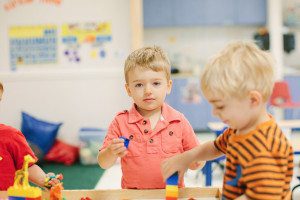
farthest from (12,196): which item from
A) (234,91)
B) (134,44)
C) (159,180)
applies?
(134,44)

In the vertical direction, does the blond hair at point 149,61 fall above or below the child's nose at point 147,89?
above

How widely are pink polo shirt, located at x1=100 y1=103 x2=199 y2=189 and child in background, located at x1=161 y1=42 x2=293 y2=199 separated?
48 cm

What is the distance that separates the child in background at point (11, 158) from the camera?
1472 millimetres

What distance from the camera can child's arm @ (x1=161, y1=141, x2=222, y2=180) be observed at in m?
1.18

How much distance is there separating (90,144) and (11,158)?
10.4 feet

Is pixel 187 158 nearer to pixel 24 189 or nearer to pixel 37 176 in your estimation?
pixel 24 189

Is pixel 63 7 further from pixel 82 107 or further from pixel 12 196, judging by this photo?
pixel 12 196

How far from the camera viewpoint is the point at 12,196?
1155 millimetres

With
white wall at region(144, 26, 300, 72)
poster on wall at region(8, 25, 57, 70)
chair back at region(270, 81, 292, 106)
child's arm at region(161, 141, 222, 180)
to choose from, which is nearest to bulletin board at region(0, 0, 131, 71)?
poster on wall at region(8, 25, 57, 70)

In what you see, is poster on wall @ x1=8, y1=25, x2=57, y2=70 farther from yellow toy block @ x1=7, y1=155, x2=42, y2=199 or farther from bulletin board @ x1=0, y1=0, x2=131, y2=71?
yellow toy block @ x1=7, y1=155, x2=42, y2=199

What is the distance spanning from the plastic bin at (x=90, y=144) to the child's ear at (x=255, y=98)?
145 inches

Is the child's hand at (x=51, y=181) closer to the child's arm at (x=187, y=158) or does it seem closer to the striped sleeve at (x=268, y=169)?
the child's arm at (x=187, y=158)

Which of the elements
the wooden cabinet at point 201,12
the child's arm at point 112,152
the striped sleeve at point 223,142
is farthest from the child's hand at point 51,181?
the wooden cabinet at point 201,12

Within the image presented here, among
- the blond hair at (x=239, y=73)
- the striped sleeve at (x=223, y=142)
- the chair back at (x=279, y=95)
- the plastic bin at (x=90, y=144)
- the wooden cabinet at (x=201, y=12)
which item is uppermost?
the wooden cabinet at (x=201, y=12)
